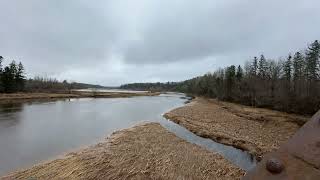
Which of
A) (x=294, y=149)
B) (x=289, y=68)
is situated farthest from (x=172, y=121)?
(x=289, y=68)

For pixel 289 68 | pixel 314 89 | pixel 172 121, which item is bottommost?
pixel 172 121

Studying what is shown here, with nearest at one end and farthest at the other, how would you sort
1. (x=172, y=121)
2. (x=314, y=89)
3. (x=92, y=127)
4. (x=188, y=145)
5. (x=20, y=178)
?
(x=20, y=178)
(x=188, y=145)
(x=92, y=127)
(x=172, y=121)
(x=314, y=89)

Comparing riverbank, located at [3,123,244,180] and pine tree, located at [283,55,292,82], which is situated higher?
pine tree, located at [283,55,292,82]

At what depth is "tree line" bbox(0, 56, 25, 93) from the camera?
77.4m

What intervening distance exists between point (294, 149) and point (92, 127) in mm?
28999

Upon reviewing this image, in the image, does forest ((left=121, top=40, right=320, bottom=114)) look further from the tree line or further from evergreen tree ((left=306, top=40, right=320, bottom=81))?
the tree line

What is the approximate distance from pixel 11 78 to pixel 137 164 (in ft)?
249

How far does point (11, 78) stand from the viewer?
79.9 metres

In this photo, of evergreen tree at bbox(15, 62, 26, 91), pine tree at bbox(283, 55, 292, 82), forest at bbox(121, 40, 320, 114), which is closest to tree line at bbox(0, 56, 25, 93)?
evergreen tree at bbox(15, 62, 26, 91)

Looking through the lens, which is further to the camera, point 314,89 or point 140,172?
point 314,89

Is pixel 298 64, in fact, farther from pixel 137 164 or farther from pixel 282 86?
pixel 137 164

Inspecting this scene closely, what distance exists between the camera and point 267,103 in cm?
5741

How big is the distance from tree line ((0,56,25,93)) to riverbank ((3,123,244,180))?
224 feet

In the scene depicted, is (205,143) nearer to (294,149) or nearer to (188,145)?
(188,145)
